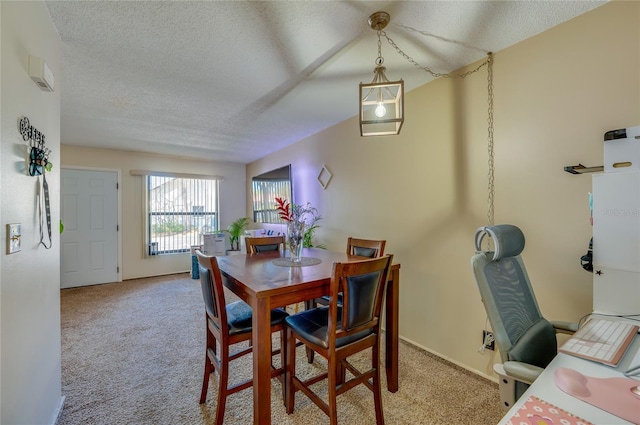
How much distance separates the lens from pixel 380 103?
1619mm

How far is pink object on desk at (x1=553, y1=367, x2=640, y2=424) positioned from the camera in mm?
665

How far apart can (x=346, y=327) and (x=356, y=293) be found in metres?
0.19

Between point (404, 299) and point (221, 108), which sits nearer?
point (404, 299)

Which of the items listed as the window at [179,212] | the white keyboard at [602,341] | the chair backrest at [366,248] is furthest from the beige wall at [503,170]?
the window at [179,212]

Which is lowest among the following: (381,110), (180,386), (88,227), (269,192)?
(180,386)

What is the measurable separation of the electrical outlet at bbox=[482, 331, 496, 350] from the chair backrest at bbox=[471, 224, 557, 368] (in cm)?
66

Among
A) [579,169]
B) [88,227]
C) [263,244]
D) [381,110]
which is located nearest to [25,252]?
[263,244]

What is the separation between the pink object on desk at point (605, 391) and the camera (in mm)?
665

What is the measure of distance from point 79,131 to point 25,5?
314 centimetres

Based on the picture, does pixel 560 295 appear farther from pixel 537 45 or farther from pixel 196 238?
pixel 196 238

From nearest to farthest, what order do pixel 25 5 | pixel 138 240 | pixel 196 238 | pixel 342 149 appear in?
pixel 25 5, pixel 342 149, pixel 138 240, pixel 196 238

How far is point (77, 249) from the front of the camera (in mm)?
4418

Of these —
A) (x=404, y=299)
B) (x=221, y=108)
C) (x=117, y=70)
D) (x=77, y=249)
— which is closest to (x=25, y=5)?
(x=117, y=70)

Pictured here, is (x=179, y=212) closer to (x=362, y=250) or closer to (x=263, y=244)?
(x=263, y=244)
